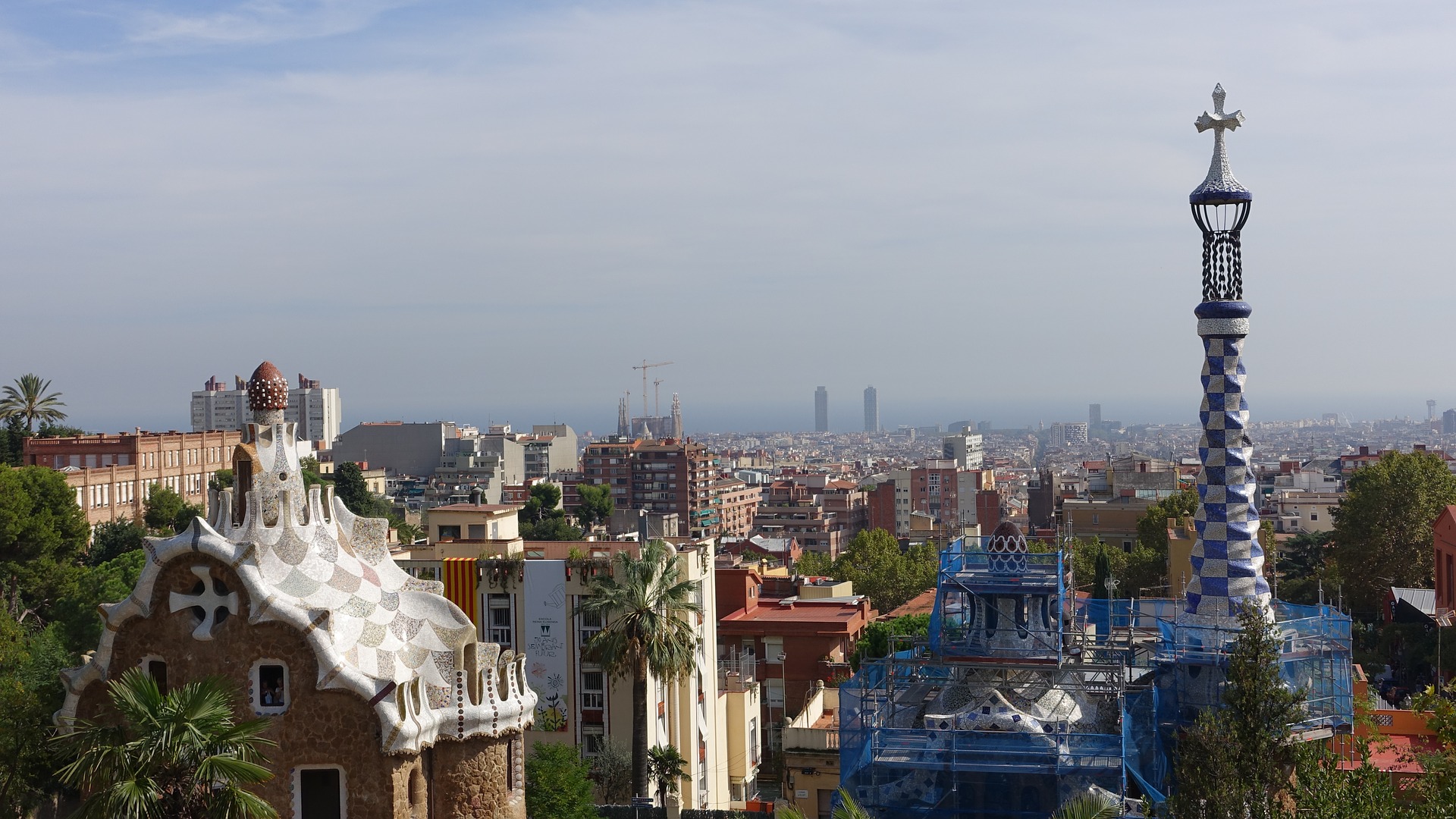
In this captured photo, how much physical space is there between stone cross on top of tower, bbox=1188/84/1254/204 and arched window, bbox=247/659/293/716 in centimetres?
1858

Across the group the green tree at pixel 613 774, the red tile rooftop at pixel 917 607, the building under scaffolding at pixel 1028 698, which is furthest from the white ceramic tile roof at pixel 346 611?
the red tile rooftop at pixel 917 607

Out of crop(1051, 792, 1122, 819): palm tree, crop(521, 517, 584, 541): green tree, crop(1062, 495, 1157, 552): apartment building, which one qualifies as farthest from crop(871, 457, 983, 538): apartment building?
crop(1051, 792, 1122, 819): palm tree

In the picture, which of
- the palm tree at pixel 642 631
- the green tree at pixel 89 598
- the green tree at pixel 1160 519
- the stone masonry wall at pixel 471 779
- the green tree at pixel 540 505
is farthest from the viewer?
the green tree at pixel 540 505

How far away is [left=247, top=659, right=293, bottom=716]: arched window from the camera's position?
2398cm

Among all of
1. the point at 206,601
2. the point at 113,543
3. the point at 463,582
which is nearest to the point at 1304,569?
the point at 463,582

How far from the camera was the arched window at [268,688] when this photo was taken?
24.0 m

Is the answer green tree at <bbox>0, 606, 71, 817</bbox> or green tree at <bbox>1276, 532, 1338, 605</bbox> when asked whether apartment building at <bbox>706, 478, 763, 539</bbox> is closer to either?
green tree at <bbox>1276, 532, 1338, 605</bbox>

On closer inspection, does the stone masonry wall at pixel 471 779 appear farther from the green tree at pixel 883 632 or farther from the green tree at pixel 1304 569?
the green tree at pixel 1304 569

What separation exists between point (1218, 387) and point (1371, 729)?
261 inches

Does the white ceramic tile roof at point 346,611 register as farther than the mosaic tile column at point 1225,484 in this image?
No

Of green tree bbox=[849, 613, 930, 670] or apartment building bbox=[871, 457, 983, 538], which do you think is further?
apartment building bbox=[871, 457, 983, 538]

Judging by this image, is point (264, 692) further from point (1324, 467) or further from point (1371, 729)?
point (1324, 467)

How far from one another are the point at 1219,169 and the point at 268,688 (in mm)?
19576

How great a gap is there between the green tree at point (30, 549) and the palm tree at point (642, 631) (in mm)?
24323
